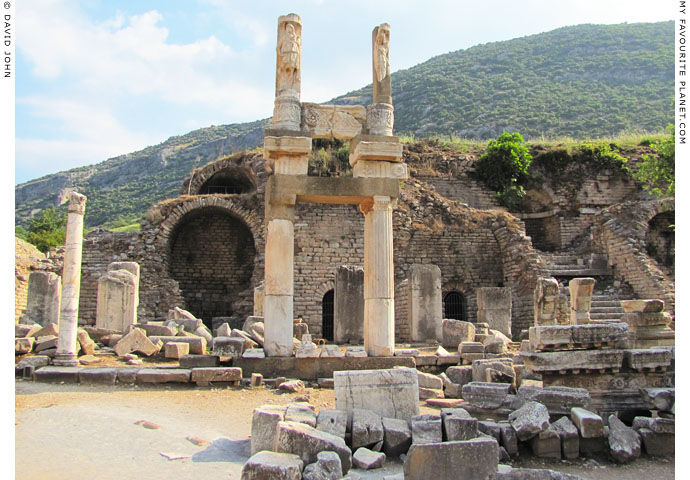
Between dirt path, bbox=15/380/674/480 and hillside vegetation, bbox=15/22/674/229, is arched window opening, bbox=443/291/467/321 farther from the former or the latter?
hillside vegetation, bbox=15/22/674/229

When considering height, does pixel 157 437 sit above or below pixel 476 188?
below

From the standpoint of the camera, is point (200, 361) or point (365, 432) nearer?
point (365, 432)

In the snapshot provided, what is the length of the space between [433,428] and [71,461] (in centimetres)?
357

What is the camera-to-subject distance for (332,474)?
4.82m

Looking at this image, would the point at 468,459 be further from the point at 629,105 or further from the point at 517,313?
the point at 629,105

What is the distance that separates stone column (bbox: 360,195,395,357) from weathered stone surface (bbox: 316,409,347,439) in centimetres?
393

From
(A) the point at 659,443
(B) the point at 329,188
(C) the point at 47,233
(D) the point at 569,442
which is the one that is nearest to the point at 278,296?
(B) the point at 329,188

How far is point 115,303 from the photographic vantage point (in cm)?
1443

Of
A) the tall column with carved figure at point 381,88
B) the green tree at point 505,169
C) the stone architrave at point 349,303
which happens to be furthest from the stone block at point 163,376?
the green tree at point 505,169

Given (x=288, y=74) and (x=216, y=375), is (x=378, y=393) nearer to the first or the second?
(x=216, y=375)

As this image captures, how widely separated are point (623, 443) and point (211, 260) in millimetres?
21046

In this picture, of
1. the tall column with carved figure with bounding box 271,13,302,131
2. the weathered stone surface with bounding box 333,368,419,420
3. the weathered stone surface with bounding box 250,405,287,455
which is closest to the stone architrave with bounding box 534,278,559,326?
the tall column with carved figure with bounding box 271,13,302,131

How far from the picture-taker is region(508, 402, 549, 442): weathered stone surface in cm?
604

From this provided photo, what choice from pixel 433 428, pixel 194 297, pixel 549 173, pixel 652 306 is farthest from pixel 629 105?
pixel 433 428
